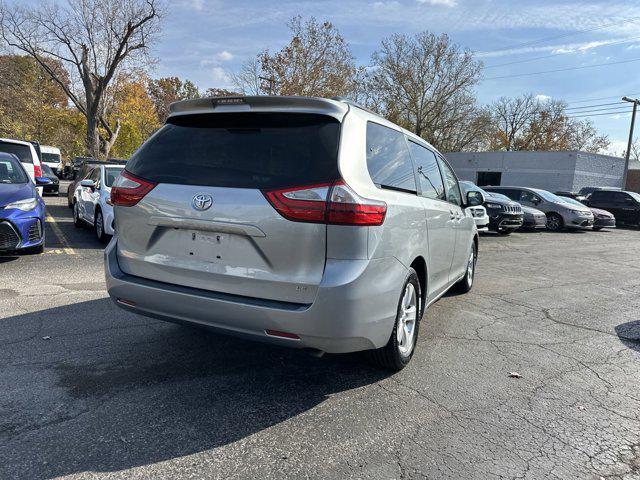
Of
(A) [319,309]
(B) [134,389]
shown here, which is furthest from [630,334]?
(B) [134,389]

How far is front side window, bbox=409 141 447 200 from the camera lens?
13.7ft

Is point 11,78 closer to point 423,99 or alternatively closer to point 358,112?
point 423,99

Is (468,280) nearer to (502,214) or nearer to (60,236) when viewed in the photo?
(60,236)

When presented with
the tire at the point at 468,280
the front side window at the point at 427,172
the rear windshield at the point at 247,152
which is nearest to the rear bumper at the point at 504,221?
the tire at the point at 468,280

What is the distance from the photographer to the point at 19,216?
6473 mm

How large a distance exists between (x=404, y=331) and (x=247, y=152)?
6.03 feet

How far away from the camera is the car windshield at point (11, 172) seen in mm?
7244

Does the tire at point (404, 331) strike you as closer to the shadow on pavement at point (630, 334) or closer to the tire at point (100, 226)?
the shadow on pavement at point (630, 334)

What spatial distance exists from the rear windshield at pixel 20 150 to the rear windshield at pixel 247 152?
11.5 metres

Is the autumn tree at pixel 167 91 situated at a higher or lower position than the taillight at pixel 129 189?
higher

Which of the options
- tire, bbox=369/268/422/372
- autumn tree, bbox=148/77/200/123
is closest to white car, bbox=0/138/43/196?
tire, bbox=369/268/422/372

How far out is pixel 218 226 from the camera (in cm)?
295

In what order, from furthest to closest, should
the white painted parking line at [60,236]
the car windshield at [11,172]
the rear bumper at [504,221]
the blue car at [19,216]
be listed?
the rear bumper at [504,221], the white painted parking line at [60,236], the car windshield at [11,172], the blue car at [19,216]

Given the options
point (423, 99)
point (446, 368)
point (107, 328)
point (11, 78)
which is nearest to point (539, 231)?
point (446, 368)
